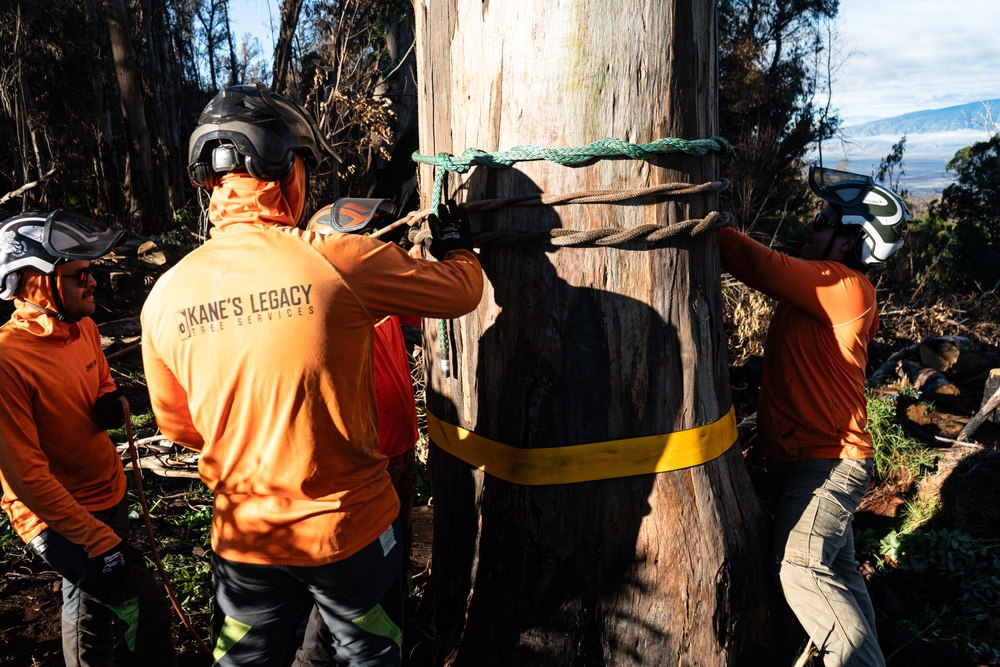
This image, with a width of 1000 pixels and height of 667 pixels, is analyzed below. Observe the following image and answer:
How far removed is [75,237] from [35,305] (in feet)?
1.02

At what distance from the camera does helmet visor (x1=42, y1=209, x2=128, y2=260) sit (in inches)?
111

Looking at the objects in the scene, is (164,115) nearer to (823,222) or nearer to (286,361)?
(823,222)

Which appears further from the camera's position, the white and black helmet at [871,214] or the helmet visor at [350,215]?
the helmet visor at [350,215]

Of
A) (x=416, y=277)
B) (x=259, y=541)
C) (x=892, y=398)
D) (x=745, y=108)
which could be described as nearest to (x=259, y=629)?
(x=259, y=541)

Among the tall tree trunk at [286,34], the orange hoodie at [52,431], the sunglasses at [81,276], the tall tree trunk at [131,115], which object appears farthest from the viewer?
the tall tree trunk at [131,115]

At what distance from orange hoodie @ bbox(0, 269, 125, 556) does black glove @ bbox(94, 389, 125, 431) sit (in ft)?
0.10

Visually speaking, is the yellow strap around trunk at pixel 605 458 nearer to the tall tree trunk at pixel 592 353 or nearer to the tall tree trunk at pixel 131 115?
the tall tree trunk at pixel 592 353

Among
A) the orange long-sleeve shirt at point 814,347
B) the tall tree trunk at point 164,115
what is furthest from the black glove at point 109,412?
the tall tree trunk at point 164,115

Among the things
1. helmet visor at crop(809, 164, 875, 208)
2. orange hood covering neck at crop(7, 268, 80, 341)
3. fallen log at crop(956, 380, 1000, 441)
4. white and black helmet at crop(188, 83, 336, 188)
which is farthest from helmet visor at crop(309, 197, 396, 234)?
fallen log at crop(956, 380, 1000, 441)

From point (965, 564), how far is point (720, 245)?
2.61m

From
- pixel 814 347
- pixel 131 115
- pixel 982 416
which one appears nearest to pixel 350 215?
pixel 814 347

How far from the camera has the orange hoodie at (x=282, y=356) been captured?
2.04 metres

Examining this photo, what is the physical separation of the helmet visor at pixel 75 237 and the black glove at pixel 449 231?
144 cm

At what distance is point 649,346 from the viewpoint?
2412 millimetres
